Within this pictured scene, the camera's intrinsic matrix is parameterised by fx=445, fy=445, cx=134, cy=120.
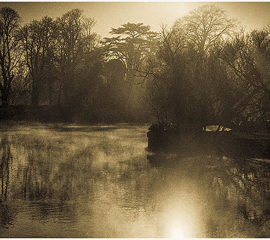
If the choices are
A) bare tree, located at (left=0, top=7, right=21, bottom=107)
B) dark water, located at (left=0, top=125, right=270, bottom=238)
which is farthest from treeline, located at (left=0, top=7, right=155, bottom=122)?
dark water, located at (left=0, top=125, right=270, bottom=238)

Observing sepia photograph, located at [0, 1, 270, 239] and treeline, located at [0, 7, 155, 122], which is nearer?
sepia photograph, located at [0, 1, 270, 239]

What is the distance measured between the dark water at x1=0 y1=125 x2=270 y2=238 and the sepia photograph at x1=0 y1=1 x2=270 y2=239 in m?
0.03

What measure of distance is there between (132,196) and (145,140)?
49.2 ft

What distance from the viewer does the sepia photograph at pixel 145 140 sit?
8195 millimetres

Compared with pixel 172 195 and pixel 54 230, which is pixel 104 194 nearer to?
pixel 172 195

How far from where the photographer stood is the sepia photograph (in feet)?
26.9

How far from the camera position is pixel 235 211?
8.63 m

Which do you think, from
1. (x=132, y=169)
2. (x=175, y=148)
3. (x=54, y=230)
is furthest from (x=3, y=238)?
(x=175, y=148)

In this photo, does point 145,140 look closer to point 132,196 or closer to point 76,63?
point 132,196

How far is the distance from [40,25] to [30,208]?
40408 mm

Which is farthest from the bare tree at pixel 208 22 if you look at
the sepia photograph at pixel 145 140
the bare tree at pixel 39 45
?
the bare tree at pixel 39 45

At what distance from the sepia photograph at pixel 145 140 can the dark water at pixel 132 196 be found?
1.3 inches

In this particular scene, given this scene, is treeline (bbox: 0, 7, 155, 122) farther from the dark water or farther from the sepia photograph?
the dark water

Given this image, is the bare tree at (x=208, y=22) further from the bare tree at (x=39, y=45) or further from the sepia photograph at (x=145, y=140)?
the bare tree at (x=39, y=45)
